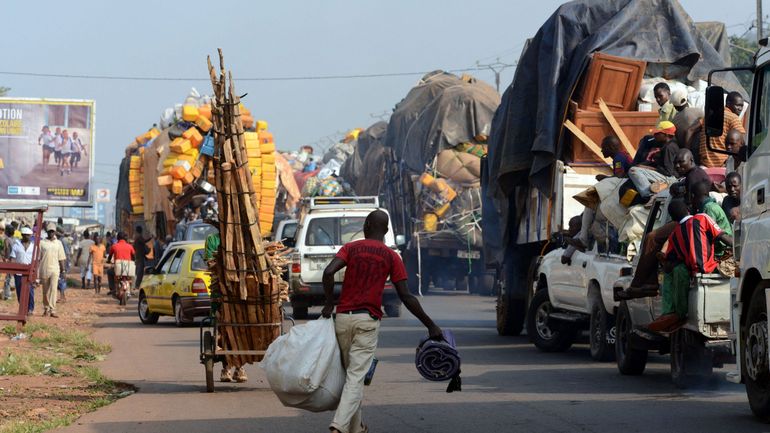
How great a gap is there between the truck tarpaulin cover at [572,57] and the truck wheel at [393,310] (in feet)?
20.1

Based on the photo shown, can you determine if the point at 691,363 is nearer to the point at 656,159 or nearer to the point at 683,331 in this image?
the point at 683,331

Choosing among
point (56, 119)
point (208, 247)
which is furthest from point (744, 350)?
point (56, 119)

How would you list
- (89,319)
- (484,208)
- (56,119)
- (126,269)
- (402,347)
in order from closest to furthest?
(402,347)
(484,208)
(89,319)
(126,269)
(56,119)

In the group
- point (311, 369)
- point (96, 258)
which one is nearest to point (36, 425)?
point (311, 369)

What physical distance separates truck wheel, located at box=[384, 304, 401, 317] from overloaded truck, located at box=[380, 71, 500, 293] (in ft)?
19.3

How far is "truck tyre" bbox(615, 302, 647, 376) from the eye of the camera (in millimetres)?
12898

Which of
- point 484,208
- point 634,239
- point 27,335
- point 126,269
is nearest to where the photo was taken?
point 634,239

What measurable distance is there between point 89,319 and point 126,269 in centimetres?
544

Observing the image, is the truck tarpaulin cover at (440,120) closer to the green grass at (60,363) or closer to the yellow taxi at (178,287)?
the yellow taxi at (178,287)

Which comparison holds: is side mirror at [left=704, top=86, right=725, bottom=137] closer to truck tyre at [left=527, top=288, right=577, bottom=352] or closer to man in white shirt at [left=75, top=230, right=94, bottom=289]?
truck tyre at [left=527, top=288, right=577, bottom=352]

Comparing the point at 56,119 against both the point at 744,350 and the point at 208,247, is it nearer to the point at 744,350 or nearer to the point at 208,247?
the point at 208,247

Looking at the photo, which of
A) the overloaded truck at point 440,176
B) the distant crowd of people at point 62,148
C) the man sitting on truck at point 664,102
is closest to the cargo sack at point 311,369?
the man sitting on truck at point 664,102

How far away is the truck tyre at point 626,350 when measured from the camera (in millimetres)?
12898

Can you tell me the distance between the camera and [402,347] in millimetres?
17641
